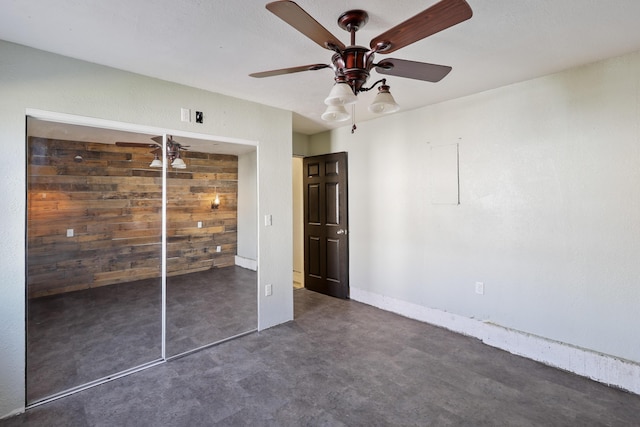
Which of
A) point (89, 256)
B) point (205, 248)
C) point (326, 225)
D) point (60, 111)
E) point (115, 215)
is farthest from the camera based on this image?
point (326, 225)

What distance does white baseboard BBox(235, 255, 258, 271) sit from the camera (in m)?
3.34

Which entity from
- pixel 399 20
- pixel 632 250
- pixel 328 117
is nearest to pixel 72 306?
pixel 328 117

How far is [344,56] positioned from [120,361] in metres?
2.94

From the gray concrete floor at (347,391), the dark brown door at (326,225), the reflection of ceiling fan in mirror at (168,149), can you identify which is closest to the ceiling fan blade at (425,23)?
the reflection of ceiling fan in mirror at (168,149)

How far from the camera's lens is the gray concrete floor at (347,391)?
2031 mm

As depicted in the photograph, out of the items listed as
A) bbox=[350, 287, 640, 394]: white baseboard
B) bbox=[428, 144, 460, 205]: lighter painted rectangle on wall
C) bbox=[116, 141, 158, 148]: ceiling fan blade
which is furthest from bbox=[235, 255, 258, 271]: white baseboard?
bbox=[428, 144, 460, 205]: lighter painted rectangle on wall

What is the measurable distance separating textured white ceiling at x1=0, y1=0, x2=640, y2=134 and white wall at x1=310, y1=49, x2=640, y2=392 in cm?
36

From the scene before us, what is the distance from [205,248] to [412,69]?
245 cm

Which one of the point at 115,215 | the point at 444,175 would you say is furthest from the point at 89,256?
the point at 444,175

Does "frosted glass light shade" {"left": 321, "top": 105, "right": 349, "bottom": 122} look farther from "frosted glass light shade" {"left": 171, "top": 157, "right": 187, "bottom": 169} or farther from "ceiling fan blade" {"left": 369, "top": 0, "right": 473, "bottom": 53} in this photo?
"frosted glass light shade" {"left": 171, "top": 157, "right": 187, "bottom": 169}

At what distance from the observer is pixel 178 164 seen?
2887 mm

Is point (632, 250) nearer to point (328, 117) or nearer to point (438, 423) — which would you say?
point (438, 423)

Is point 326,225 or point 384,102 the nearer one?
point 384,102

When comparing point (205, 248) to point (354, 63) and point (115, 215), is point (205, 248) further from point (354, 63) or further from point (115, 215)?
point (354, 63)
